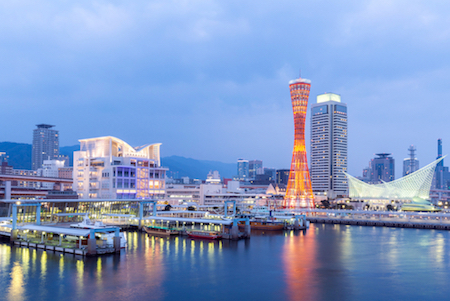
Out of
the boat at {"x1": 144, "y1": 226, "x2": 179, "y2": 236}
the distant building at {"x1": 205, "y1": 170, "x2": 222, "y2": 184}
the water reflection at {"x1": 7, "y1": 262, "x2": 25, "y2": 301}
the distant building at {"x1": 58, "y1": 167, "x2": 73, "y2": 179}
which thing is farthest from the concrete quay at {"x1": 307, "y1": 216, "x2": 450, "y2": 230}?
the distant building at {"x1": 205, "y1": 170, "x2": 222, "y2": 184}

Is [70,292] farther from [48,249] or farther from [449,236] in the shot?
[449,236]

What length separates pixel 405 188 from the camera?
82.1m

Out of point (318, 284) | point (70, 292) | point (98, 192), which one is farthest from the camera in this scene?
point (98, 192)

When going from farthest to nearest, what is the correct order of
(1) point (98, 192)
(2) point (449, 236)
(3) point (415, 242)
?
(1) point (98, 192) < (2) point (449, 236) < (3) point (415, 242)

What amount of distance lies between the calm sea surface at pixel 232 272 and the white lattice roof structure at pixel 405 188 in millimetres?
49387

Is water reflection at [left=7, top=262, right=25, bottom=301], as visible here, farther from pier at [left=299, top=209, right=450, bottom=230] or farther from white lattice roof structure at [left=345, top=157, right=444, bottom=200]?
white lattice roof structure at [left=345, top=157, right=444, bottom=200]

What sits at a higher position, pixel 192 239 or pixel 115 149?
pixel 115 149

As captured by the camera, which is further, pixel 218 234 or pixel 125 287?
pixel 218 234

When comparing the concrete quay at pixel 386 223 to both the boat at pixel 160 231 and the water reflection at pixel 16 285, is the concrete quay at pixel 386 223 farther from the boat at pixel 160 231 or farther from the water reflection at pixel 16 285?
the water reflection at pixel 16 285

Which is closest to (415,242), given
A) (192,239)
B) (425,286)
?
(425,286)

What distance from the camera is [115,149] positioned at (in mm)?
70812

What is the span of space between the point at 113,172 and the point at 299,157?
29.4m

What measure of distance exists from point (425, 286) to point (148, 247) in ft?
62.1

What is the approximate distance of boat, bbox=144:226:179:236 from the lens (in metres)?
38.9
